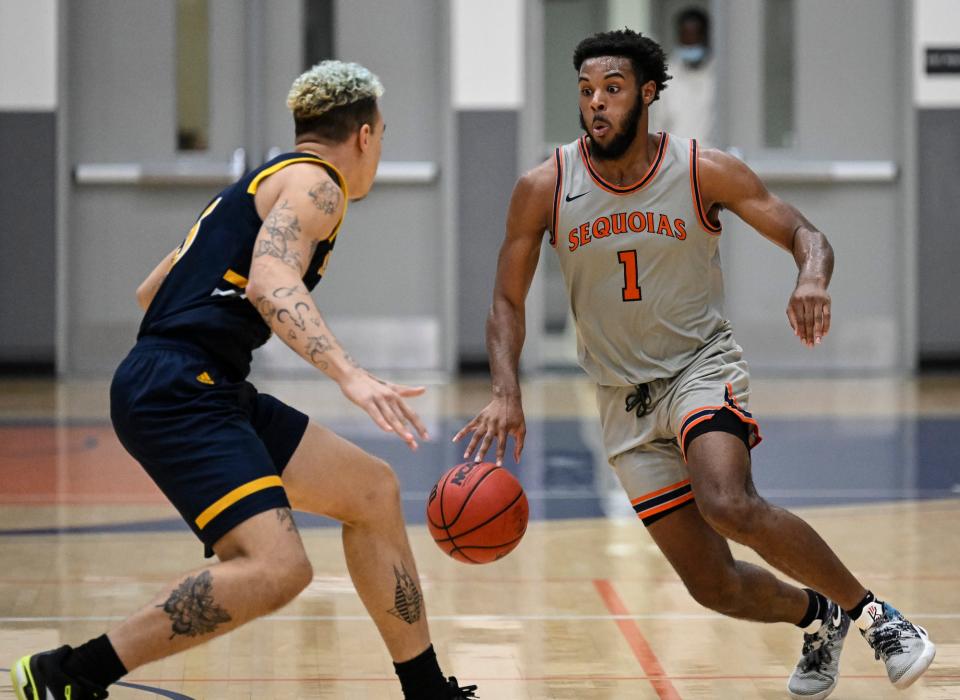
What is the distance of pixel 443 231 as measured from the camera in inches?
495

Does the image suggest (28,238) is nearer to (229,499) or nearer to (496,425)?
(496,425)

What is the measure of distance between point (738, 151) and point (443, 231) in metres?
2.65

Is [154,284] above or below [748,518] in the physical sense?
above

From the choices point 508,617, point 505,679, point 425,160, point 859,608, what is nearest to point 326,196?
point 505,679

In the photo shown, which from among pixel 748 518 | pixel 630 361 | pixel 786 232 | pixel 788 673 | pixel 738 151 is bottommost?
pixel 788 673

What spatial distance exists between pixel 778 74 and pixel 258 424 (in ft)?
32.4

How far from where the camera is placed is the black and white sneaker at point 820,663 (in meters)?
3.98

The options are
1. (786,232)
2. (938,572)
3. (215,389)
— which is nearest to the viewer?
(215,389)

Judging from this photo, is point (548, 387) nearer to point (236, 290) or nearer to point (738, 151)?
point (738, 151)

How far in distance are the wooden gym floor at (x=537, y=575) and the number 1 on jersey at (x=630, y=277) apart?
43.2 inches

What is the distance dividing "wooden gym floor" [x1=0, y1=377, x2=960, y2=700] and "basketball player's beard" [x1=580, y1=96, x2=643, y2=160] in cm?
151

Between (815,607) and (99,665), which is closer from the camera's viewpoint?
(99,665)

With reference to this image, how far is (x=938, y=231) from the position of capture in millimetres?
12578

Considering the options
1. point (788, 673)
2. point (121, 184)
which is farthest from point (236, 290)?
point (121, 184)
